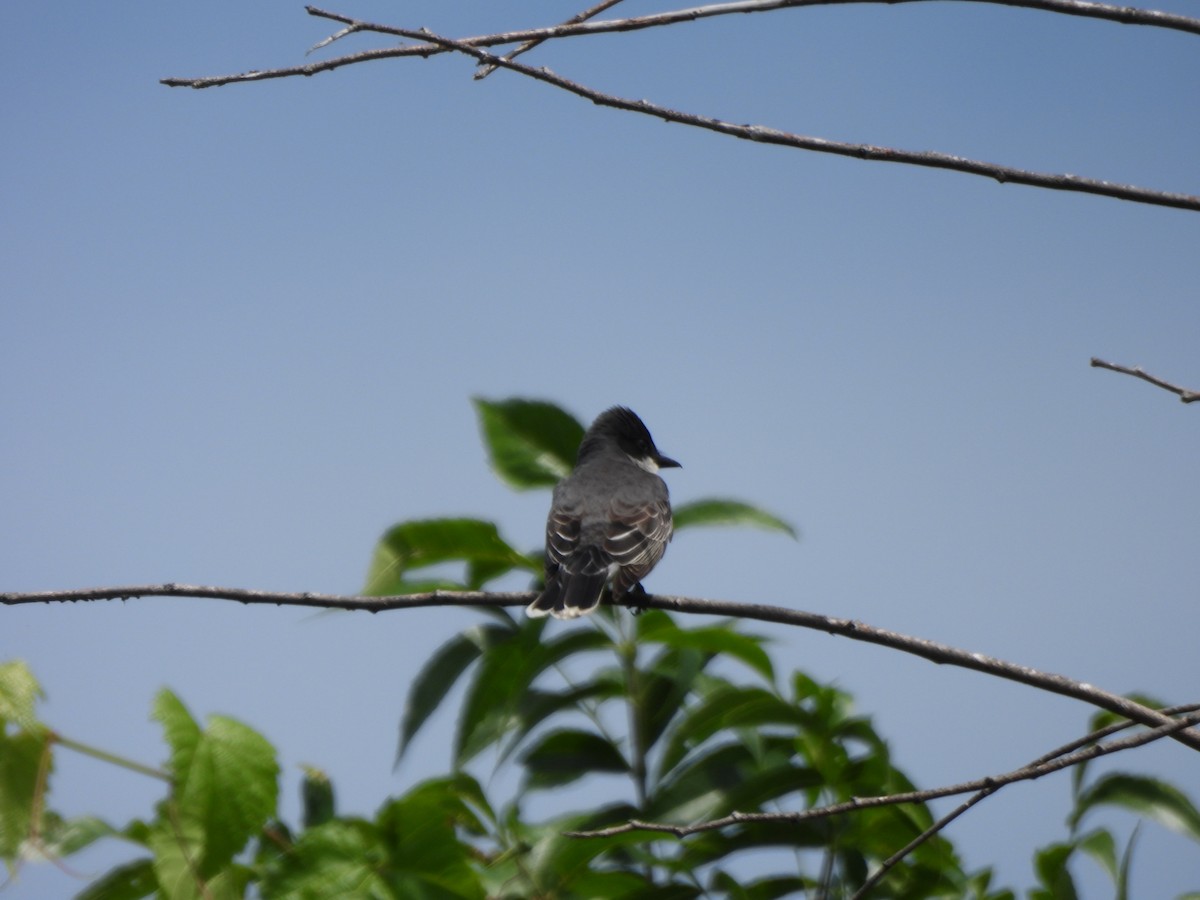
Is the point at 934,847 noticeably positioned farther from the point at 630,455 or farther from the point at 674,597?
the point at 630,455

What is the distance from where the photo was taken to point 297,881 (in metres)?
2.82

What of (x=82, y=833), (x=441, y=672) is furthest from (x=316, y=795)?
(x=82, y=833)

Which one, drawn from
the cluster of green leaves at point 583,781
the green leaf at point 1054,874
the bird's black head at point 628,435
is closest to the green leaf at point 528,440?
the cluster of green leaves at point 583,781

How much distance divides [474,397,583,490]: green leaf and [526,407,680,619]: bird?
0.08 meters

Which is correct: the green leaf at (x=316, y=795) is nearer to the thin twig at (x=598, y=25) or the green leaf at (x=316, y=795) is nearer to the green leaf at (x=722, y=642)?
the green leaf at (x=722, y=642)

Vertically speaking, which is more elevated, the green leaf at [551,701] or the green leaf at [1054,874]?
the green leaf at [551,701]

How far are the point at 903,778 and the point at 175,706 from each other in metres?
2.03

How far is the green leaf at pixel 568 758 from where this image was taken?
383 cm

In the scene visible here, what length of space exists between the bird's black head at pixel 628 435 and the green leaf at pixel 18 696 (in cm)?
509

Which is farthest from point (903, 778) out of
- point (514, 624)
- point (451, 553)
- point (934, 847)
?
point (451, 553)

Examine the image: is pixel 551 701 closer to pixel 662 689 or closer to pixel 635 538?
pixel 662 689

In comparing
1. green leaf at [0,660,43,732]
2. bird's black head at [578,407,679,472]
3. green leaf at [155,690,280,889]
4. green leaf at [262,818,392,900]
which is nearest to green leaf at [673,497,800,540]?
green leaf at [262,818,392,900]

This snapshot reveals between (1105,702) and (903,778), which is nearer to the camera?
(1105,702)

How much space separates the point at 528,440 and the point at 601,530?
1602 millimetres
